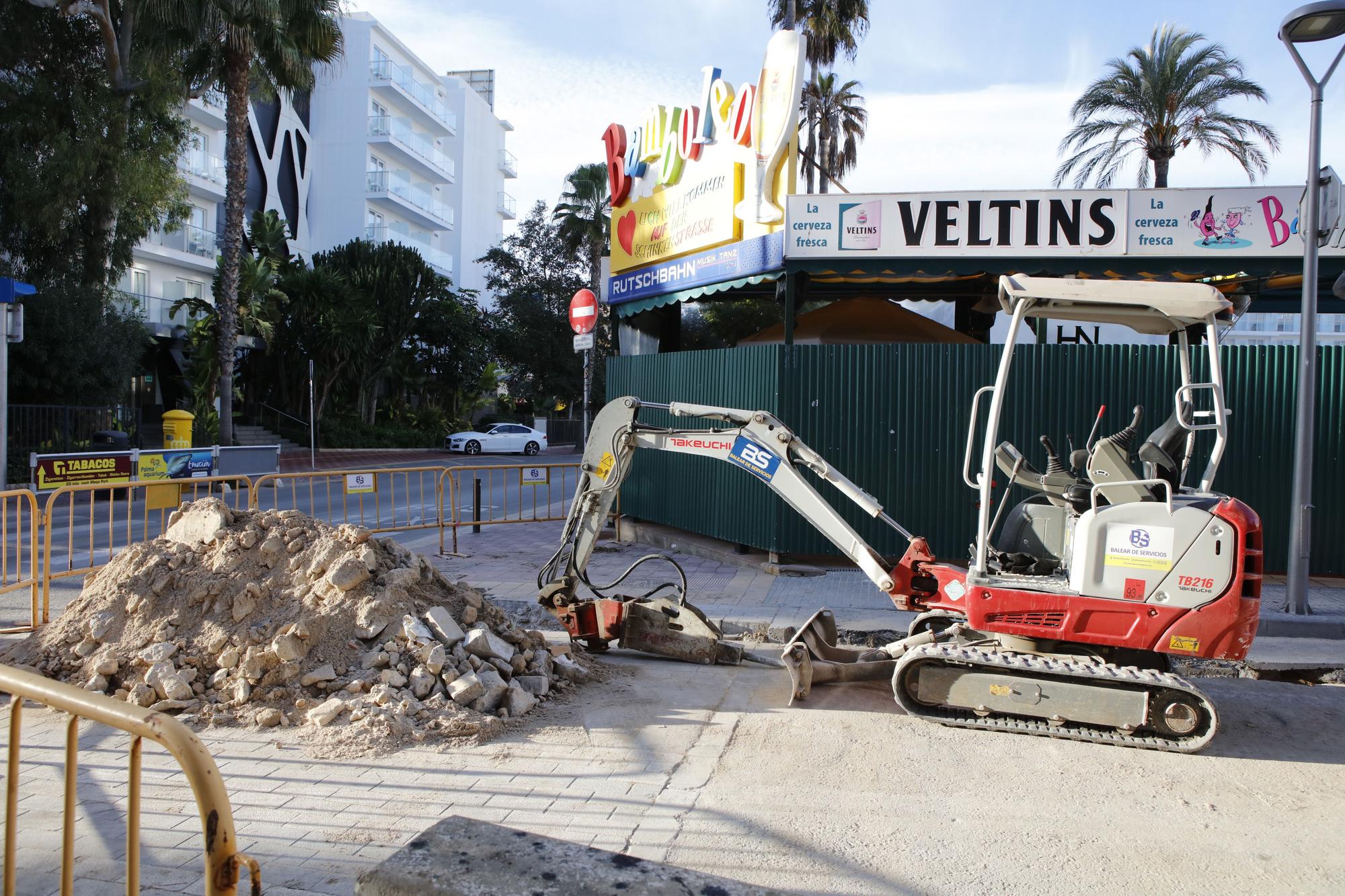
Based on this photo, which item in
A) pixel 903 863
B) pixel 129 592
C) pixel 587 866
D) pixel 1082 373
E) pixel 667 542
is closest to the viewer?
pixel 587 866

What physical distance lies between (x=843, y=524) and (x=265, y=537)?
4169 mm

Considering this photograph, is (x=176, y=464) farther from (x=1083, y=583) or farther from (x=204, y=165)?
(x=204, y=165)

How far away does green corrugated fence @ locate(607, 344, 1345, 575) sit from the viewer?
402 inches

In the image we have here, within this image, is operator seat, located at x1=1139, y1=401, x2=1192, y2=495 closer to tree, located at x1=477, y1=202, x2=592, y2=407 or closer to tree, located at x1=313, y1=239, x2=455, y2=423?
tree, located at x1=313, y1=239, x2=455, y2=423

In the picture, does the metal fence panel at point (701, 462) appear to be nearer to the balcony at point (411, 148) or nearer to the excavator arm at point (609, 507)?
the excavator arm at point (609, 507)

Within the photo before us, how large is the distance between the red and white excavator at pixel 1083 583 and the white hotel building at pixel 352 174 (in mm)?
26624

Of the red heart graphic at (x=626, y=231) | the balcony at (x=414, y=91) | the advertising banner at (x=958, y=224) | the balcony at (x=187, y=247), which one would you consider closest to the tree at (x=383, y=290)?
the balcony at (x=187, y=247)

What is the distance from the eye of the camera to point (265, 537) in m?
6.62

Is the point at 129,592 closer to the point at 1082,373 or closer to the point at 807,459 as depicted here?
the point at 807,459

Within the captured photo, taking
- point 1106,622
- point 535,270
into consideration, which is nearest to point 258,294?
point 535,270

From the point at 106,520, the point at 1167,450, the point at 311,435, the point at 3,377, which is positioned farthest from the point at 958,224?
the point at 311,435

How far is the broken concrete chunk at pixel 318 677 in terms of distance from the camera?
5754 millimetres

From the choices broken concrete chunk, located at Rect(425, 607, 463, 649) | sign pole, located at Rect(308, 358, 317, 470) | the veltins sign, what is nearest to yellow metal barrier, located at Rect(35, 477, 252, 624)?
broken concrete chunk, located at Rect(425, 607, 463, 649)

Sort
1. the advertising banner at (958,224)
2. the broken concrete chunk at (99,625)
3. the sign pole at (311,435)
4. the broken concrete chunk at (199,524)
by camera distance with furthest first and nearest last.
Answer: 1. the sign pole at (311,435)
2. the advertising banner at (958,224)
3. the broken concrete chunk at (199,524)
4. the broken concrete chunk at (99,625)
